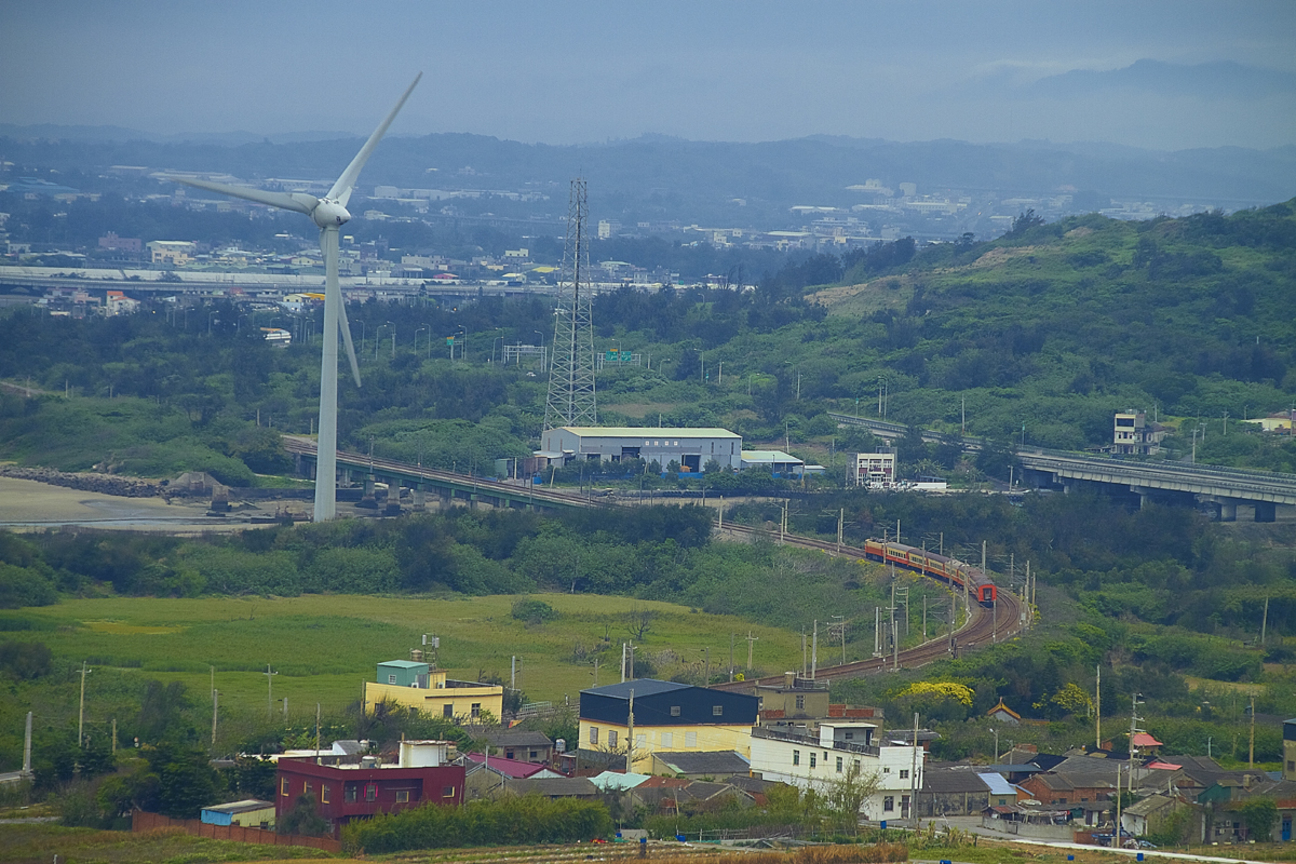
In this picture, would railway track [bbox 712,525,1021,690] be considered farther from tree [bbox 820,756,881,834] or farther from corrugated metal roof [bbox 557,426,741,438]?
corrugated metal roof [bbox 557,426,741,438]

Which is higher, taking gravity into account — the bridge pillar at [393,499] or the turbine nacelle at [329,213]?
the turbine nacelle at [329,213]

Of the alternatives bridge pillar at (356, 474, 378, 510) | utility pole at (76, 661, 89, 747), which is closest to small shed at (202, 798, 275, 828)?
utility pole at (76, 661, 89, 747)

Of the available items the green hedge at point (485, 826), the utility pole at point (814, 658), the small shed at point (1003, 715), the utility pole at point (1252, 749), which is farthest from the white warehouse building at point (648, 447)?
the green hedge at point (485, 826)

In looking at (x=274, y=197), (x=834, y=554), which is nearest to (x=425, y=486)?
(x=274, y=197)

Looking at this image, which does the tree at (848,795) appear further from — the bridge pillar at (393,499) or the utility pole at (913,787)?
the bridge pillar at (393,499)

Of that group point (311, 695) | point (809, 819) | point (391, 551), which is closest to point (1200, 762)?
point (809, 819)

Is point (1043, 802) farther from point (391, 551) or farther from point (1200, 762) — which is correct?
point (391, 551)
